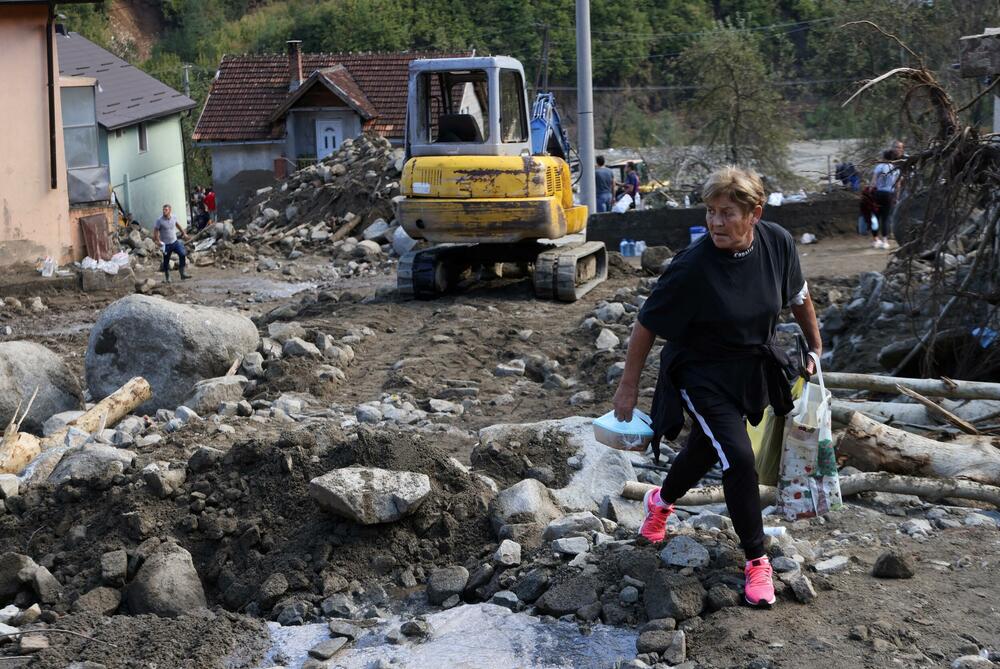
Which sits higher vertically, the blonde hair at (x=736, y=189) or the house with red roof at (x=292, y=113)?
the house with red roof at (x=292, y=113)

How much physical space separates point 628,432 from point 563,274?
29.5 ft

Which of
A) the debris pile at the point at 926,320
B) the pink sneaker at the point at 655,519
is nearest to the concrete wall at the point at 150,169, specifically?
the debris pile at the point at 926,320

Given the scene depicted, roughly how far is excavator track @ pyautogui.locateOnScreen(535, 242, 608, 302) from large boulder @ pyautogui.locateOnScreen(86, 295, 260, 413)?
14.9ft

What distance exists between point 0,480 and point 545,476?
3044 millimetres

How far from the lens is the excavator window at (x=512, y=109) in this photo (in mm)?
14078

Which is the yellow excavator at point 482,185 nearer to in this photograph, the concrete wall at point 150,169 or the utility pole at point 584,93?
the utility pole at point 584,93

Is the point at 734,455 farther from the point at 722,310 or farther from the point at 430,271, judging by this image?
the point at 430,271

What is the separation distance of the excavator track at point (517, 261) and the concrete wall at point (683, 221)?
3.09 meters

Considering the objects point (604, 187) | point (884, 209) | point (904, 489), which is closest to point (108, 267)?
point (604, 187)

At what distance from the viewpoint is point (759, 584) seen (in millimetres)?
4789

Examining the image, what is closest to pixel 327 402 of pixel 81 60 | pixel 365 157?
pixel 365 157

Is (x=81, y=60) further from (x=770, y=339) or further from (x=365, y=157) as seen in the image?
(x=770, y=339)

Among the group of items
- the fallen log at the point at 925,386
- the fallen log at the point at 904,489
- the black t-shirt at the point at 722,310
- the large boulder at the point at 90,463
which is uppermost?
the black t-shirt at the point at 722,310

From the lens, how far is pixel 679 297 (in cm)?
467
